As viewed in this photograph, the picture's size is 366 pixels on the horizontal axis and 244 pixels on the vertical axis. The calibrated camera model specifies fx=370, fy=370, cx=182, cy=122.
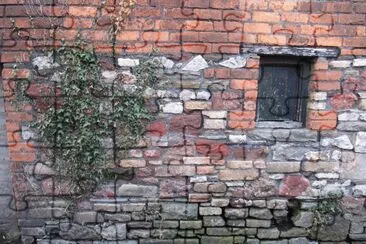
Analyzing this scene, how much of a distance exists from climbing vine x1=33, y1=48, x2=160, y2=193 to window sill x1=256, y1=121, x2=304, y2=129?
994 mm

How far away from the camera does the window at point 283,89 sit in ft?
10.5

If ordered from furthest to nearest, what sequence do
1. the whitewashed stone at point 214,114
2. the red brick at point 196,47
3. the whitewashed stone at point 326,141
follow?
1. the whitewashed stone at point 326,141
2. the whitewashed stone at point 214,114
3. the red brick at point 196,47

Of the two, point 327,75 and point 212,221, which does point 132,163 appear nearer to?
point 212,221

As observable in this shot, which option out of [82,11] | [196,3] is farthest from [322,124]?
[82,11]

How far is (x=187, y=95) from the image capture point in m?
3.08

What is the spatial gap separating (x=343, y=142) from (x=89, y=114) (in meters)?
2.19

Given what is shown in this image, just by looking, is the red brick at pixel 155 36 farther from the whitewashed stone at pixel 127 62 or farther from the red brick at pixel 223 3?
the red brick at pixel 223 3

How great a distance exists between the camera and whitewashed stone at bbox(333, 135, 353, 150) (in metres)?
3.23

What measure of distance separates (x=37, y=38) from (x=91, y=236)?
1.73 meters

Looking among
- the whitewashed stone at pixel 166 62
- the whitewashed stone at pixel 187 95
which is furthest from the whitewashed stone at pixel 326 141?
the whitewashed stone at pixel 166 62

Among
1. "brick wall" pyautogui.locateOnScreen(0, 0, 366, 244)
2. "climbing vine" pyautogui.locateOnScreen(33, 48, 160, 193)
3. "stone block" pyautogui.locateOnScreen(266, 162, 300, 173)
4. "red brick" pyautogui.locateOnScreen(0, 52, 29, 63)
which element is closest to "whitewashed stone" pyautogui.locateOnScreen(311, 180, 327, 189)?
"brick wall" pyautogui.locateOnScreen(0, 0, 366, 244)

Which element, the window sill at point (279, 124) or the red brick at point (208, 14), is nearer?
the red brick at point (208, 14)

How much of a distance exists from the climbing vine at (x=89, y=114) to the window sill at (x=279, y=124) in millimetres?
994

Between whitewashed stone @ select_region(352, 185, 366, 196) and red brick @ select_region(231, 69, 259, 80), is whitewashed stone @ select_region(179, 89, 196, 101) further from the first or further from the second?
whitewashed stone @ select_region(352, 185, 366, 196)
